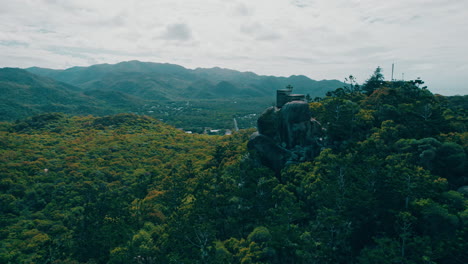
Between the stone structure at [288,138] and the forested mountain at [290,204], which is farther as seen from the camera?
the stone structure at [288,138]

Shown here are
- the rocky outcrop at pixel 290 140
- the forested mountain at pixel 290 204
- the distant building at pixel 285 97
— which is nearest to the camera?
the forested mountain at pixel 290 204

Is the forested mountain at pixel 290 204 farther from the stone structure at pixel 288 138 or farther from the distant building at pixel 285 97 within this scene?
the distant building at pixel 285 97

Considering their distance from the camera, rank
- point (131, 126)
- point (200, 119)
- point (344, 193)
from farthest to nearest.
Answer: point (200, 119), point (131, 126), point (344, 193)

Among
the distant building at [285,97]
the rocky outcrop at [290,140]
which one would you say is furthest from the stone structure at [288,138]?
the distant building at [285,97]

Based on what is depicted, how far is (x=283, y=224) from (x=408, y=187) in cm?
1411

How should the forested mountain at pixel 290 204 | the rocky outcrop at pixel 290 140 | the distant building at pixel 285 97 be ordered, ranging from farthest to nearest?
the distant building at pixel 285 97 < the rocky outcrop at pixel 290 140 < the forested mountain at pixel 290 204

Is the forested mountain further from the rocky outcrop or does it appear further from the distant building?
the distant building

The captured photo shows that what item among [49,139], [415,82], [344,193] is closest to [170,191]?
[344,193]

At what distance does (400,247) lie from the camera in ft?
80.2

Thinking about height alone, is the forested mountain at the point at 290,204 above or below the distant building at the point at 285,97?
below

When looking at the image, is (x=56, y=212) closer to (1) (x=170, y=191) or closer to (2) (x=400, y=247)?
(1) (x=170, y=191)

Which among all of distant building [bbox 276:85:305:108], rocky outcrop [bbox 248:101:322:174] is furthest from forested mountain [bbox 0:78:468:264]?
distant building [bbox 276:85:305:108]

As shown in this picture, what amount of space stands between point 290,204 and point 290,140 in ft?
50.8

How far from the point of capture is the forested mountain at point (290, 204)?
26484mm
